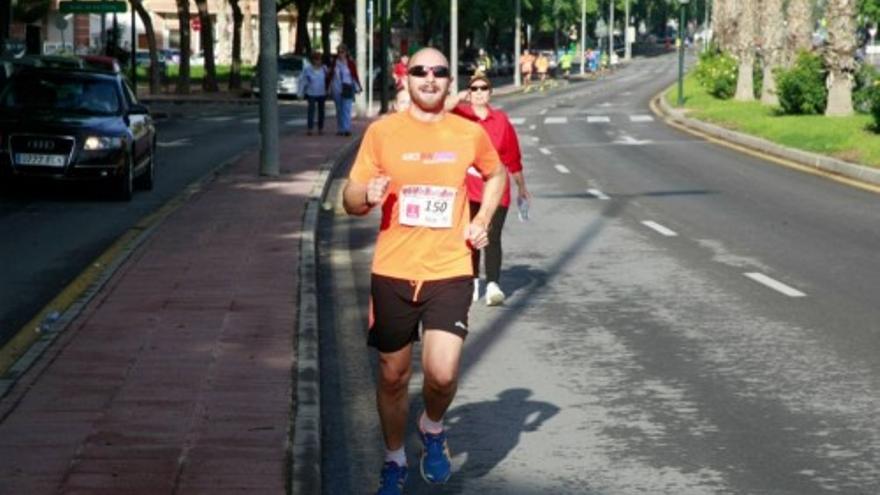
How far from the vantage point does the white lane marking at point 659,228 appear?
67.9ft

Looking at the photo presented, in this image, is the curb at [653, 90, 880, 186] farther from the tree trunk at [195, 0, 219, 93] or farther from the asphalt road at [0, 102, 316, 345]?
the tree trunk at [195, 0, 219, 93]

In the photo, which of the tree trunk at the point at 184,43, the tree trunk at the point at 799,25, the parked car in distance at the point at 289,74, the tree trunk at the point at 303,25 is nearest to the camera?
the tree trunk at the point at 799,25

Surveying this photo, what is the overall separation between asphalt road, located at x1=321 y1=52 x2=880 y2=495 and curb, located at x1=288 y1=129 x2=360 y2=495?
17 centimetres

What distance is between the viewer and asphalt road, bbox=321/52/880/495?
8898 mm

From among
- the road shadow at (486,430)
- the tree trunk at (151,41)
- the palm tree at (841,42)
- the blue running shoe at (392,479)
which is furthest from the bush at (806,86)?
the blue running shoe at (392,479)

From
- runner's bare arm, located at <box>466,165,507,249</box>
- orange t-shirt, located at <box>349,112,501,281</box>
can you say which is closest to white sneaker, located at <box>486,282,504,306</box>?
runner's bare arm, located at <box>466,165,507,249</box>

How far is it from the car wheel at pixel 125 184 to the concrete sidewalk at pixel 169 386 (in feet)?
24.9

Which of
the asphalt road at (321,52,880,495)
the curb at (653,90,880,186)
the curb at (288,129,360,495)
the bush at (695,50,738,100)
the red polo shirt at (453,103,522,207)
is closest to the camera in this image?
the curb at (288,129,360,495)

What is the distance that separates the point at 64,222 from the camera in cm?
2216

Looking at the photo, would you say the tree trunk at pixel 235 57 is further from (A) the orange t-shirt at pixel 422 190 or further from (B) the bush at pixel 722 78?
(A) the orange t-shirt at pixel 422 190

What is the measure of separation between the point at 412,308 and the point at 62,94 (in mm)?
19167

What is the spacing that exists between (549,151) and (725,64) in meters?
26.3

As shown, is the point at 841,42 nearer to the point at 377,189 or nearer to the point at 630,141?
the point at 630,141

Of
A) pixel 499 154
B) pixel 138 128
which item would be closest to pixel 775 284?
pixel 499 154
